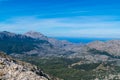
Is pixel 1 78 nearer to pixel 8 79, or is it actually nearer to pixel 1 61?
pixel 8 79

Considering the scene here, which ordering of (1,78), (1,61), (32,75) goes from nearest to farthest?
1. (1,78)
2. (32,75)
3. (1,61)

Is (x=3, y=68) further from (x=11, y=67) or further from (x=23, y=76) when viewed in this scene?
(x=23, y=76)

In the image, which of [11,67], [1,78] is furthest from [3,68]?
[1,78]

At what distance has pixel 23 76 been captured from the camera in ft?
145

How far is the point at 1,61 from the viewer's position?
169 ft

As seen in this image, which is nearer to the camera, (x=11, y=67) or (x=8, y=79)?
(x=8, y=79)

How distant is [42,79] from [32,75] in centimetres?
224

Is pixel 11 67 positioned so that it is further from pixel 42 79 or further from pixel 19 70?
pixel 42 79

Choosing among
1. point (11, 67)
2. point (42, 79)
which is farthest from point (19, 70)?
point (42, 79)

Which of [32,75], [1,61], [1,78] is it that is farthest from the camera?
[1,61]

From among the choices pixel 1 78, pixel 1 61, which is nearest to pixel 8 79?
pixel 1 78

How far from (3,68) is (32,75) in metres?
5.77

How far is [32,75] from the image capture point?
149 ft

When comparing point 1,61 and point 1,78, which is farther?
point 1,61
